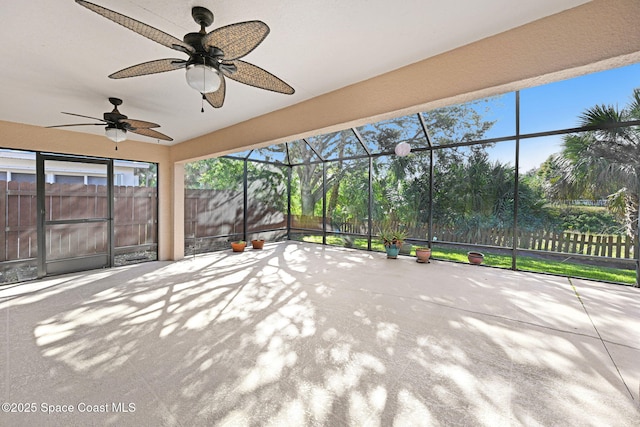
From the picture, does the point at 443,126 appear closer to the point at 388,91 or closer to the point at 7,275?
the point at 388,91

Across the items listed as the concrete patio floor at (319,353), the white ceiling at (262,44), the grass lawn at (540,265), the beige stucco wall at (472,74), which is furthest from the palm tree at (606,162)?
the white ceiling at (262,44)

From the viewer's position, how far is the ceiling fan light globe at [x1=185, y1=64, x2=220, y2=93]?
150 cm

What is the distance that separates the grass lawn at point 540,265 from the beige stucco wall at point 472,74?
3881 mm

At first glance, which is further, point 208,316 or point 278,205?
point 278,205

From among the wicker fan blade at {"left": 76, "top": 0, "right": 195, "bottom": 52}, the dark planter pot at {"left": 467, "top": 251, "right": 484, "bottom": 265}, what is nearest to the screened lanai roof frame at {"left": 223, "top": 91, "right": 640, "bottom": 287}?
the dark planter pot at {"left": 467, "top": 251, "right": 484, "bottom": 265}

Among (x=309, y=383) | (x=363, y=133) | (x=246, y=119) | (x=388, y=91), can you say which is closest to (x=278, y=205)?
(x=363, y=133)

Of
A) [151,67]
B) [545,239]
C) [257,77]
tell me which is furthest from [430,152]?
[151,67]

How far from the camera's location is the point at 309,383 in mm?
1697

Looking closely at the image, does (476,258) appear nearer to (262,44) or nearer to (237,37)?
(262,44)

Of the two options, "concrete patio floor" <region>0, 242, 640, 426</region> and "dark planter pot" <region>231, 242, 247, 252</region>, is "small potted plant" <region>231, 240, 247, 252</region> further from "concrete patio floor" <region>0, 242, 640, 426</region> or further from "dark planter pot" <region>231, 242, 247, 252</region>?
"concrete patio floor" <region>0, 242, 640, 426</region>

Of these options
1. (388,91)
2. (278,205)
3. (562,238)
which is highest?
(388,91)

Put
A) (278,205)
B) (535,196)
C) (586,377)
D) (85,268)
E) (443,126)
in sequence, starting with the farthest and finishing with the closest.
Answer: (278,205), (443,126), (535,196), (85,268), (586,377)

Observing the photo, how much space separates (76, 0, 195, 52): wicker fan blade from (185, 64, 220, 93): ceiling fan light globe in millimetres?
100

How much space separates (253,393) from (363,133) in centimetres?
536
